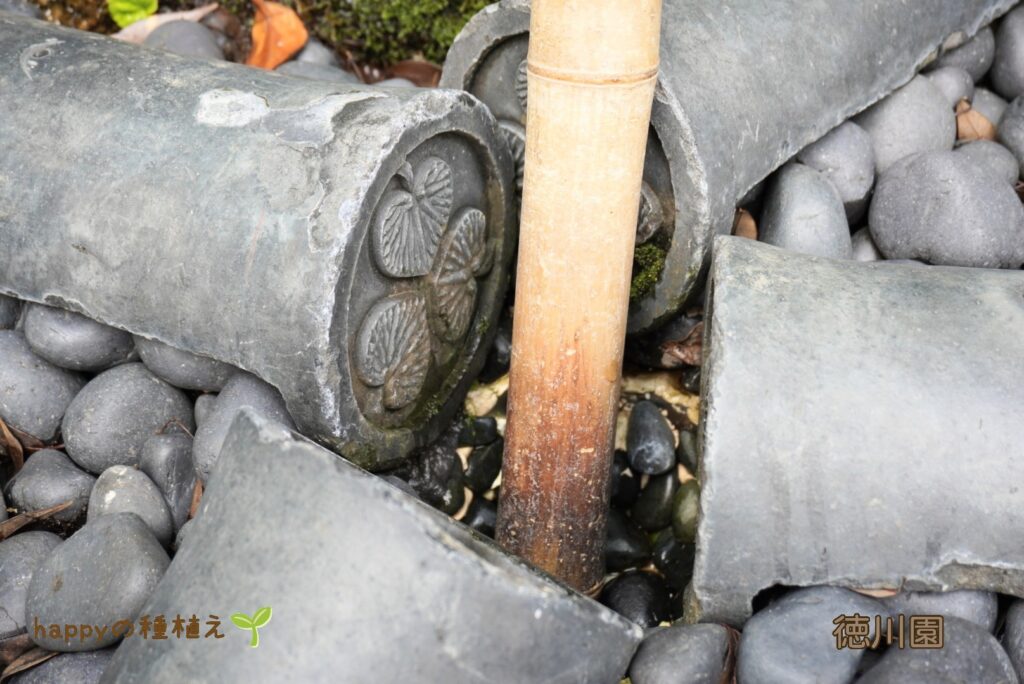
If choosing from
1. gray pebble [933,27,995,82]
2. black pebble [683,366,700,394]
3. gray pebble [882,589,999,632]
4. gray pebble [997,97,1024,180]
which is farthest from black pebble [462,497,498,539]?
gray pebble [933,27,995,82]

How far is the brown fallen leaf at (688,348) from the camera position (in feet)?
9.41

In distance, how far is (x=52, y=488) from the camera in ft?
8.38

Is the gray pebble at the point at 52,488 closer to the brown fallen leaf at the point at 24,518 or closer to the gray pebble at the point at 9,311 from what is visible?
the brown fallen leaf at the point at 24,518

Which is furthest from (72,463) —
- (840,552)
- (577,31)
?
(840,552)

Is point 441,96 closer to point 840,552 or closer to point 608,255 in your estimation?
point 608,255

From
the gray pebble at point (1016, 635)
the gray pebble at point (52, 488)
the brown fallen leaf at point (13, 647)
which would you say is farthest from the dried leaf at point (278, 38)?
the gray pebble at point (1016, 635)

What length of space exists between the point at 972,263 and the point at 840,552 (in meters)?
1.08

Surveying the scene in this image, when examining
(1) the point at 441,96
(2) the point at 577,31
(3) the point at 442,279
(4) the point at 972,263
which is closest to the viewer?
(2) the point at 577,31

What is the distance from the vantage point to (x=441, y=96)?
2.33 m

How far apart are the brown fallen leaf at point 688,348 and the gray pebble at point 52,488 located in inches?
61.6

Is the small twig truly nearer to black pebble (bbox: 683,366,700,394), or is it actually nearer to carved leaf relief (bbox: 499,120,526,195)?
carved leaf relief (bbox: 499,120,526,195)

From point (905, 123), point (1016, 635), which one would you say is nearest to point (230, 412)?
point (1016, 635)

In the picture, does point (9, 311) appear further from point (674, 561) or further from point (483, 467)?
point (674, 561)

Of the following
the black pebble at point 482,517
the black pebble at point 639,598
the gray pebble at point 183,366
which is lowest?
the black pebble at point 482,517
